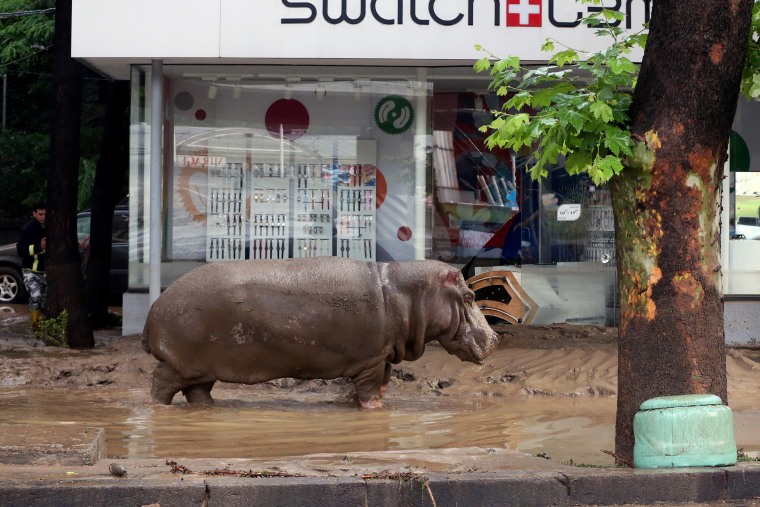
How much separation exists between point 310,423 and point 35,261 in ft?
25.6

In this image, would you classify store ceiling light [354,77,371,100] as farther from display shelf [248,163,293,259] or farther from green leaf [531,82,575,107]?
green leaf [531,82,575,107]

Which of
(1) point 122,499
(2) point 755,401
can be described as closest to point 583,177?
(2) point 755,401

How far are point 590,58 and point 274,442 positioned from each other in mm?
3435

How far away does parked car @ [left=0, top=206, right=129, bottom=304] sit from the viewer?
1953 cm

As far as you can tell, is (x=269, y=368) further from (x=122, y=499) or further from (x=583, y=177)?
(x=583, y=177)

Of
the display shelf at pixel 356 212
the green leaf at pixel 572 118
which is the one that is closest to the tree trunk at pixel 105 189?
the display shelf at pixel 356 212

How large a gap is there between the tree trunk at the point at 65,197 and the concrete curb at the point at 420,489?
8253 millimetres

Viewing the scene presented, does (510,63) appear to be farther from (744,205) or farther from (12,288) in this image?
(12,288)

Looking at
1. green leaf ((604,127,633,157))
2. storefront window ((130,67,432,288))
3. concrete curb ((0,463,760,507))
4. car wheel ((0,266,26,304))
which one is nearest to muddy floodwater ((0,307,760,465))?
concrete curb ((0,463,760,507))

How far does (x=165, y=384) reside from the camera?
952 cm

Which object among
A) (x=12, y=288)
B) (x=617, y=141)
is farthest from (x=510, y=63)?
(x=12, y=288)

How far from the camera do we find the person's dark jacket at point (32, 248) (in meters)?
15.4

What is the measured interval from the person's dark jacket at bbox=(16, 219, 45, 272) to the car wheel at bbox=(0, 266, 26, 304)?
456 cm

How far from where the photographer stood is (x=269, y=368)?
370 inches
